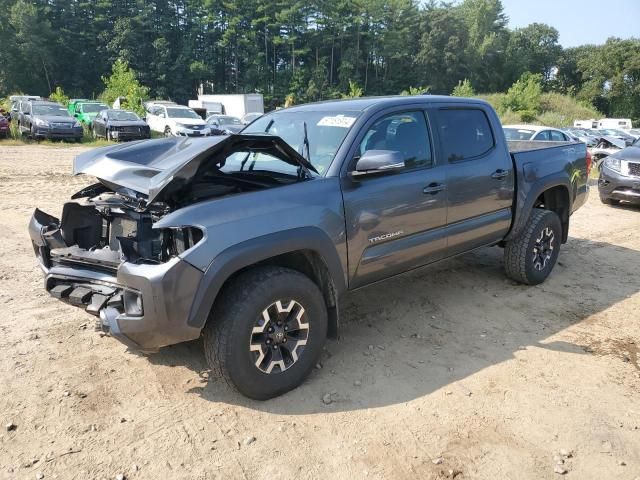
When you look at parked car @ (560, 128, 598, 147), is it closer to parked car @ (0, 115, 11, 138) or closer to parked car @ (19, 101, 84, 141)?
parked car @ (19, 101, 84, 141)

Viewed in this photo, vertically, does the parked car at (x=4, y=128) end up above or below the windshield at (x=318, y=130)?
above

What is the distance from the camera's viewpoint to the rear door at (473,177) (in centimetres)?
420

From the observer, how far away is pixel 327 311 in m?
3.46

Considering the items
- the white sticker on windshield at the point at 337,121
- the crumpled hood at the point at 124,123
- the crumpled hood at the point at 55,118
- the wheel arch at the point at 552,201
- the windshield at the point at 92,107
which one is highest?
the windshield at the point at 92,107

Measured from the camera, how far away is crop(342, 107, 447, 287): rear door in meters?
3.49

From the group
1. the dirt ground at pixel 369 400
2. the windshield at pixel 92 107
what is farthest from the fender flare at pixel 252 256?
the windshield at pixel 92 107

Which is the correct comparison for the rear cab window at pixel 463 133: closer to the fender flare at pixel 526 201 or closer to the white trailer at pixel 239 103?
the fender flare at pixel 526 201

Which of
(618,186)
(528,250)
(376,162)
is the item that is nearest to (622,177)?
(618,186)

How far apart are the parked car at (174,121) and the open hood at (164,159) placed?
18361 millimetres

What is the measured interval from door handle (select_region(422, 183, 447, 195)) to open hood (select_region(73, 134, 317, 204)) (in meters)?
1.03

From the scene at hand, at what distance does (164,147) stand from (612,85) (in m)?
81.0

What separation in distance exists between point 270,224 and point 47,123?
760 inches

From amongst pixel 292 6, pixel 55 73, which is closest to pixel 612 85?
pixel 292 6

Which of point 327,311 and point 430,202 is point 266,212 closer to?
point 327,311
